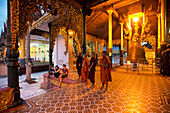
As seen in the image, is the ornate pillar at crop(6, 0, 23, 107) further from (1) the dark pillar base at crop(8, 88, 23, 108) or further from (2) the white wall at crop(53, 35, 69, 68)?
(2) the white wall at crop(53, 35, 69, 68)

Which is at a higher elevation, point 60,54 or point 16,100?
point 60,54

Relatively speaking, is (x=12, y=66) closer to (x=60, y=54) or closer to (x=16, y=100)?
(x=16, y=100)

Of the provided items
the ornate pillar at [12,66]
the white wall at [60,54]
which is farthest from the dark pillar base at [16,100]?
the white wall at [60,54]

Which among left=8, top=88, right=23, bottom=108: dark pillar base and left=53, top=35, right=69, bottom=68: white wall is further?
left=53, top=35, right=69, bottom=68: white wall

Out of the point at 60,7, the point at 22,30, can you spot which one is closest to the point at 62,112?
the point at 22,30

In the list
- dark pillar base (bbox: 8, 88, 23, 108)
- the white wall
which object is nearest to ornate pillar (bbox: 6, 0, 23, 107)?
dark pillar base (bbox: 8, 88, 23, 108)

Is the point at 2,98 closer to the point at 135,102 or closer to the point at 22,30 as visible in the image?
the point at 22,30

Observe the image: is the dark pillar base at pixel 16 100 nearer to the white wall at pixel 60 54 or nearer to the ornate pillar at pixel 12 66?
the ornate pillar at pixel 12 66

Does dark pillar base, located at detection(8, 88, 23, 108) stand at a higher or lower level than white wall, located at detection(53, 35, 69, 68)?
lower

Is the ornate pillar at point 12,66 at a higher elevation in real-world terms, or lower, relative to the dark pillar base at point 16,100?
higher

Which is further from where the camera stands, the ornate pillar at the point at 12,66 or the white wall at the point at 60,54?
the white wall at the point at 60,54

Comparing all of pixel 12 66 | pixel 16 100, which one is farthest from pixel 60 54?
pixel 16 100

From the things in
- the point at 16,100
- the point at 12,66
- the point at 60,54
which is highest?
the point at 60,54

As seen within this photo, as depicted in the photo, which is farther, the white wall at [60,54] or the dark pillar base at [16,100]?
the white wall at [60,54]
